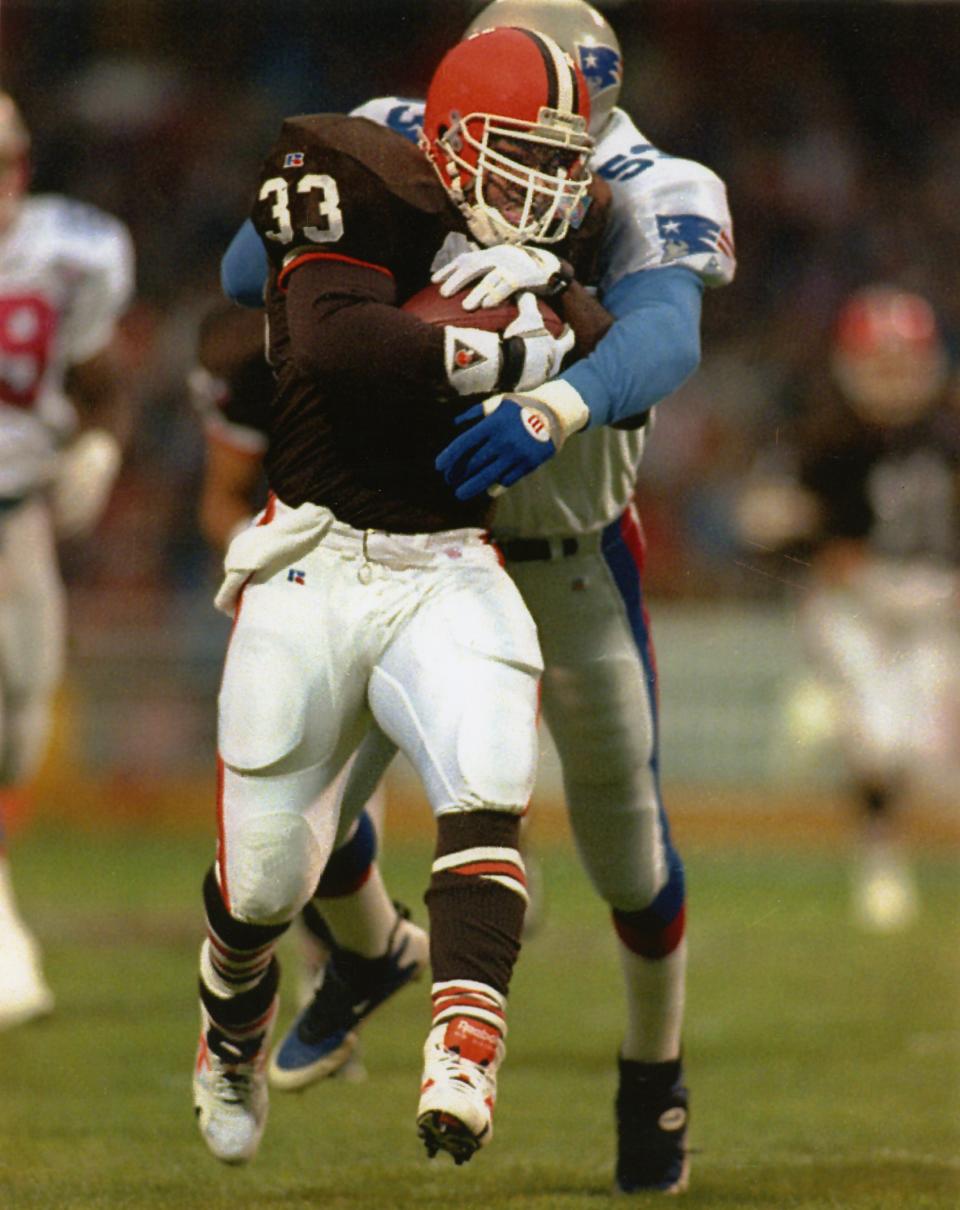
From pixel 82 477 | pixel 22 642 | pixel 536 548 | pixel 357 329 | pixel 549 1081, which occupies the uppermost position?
pixel 357 329

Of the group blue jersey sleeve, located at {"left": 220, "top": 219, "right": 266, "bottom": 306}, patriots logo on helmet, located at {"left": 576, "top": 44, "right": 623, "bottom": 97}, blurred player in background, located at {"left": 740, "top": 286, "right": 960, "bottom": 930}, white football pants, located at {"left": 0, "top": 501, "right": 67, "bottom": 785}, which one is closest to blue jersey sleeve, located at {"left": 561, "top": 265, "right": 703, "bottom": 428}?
patriots logo on helmet, located at {"left": 576, "top": 44, "right": 623, "bottom": 97}

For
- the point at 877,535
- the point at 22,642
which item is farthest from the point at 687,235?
the point at 877,535

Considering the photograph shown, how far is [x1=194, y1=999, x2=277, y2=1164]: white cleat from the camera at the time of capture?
3219 mm

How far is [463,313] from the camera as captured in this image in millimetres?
3006

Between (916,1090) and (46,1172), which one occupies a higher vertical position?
(46,1172)

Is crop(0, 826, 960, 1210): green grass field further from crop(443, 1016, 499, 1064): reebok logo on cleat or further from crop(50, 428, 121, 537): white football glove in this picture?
crop(50, 428, 121, 537): white football glove

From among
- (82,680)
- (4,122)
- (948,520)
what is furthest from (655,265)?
(82,680)

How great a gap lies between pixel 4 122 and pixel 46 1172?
9.53 ft

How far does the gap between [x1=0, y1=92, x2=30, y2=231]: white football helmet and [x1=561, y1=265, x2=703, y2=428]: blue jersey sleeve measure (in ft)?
8.97

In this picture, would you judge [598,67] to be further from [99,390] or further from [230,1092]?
[99,390]

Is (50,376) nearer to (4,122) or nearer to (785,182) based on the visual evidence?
(4,122)

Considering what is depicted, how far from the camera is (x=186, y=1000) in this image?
18.2 feet

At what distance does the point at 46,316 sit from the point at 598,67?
252cm

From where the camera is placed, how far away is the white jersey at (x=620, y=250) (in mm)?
3287
